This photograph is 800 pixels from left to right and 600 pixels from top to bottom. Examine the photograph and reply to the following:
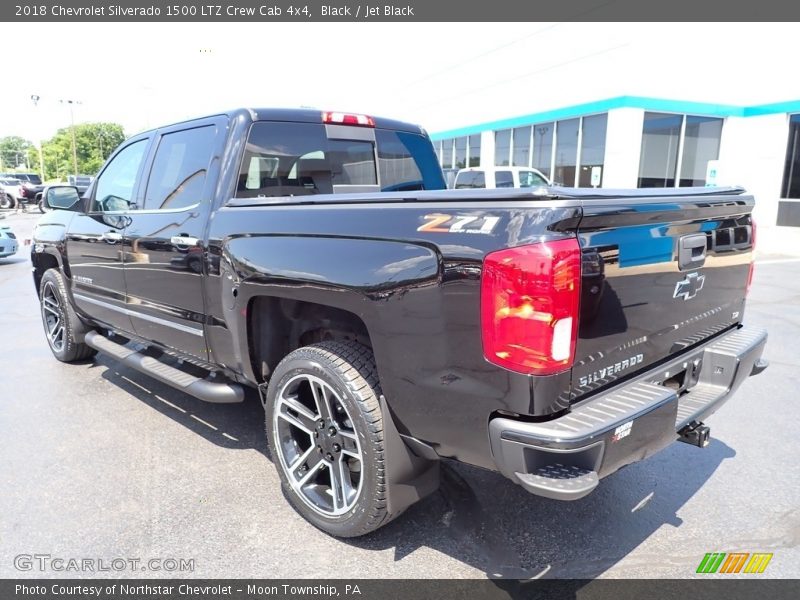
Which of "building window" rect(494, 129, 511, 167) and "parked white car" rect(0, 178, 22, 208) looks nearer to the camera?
"building window" rect(494, 129, 511, 167)

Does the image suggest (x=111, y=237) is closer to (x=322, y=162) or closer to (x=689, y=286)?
(x=322, y=162)

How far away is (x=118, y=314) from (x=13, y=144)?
182 m

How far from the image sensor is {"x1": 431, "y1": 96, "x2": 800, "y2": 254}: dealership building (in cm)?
1753

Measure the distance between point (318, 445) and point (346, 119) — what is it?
7.50ft

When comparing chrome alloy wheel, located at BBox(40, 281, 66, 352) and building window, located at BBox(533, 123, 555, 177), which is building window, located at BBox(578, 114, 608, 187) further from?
chrome alloy wheel, located at BBox(40, 281, 66, 352)

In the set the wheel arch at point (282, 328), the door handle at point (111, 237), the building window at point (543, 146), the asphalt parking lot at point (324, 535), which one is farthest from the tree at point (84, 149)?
the wheel arch at point (282, 328)

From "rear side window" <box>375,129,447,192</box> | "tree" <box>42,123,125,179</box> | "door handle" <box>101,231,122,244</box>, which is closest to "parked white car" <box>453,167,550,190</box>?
"rear side window" <box>375,129,447,192</box>

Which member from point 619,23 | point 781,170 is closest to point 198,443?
point 619,23

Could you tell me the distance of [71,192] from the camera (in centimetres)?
557

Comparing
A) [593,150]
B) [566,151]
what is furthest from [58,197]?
[566,151]

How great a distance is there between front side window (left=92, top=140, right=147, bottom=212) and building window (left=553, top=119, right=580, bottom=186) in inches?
689

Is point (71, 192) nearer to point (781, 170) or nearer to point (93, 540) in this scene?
point (93, 540)

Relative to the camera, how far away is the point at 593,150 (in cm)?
1889

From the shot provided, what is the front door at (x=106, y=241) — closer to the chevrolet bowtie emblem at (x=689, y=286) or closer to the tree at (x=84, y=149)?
the chevrolet bowtie emblem at (x=689, y=286)
